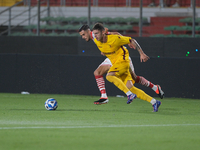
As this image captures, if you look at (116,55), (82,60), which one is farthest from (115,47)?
(82,60)

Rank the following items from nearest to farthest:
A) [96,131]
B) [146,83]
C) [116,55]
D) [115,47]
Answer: [96,131]
[115,47]
[116,55]
[146,83]

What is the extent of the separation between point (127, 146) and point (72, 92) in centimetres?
882

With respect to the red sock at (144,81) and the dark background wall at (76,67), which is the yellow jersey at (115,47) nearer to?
the red sock at (144,81)

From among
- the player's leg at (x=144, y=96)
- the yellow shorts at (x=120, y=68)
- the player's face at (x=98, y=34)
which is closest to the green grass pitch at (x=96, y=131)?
the player's leg at (x=144, y=96)

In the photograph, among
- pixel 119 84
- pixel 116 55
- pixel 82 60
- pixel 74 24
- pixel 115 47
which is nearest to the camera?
pixel 119 84

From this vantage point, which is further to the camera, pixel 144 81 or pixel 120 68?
pixel 144 81

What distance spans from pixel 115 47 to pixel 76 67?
516 cm

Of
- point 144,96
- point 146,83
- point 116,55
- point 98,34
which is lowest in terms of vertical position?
point 144,96

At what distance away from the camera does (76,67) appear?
13305mm

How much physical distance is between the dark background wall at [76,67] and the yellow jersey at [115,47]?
4.47m

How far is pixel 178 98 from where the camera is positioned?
12.5 metres

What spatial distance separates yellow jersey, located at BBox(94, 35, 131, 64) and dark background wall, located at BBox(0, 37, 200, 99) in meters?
4.47

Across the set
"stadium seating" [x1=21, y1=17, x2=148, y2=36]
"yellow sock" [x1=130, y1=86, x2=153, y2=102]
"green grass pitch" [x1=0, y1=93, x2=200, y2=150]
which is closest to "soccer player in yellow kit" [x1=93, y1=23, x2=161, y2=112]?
"yellow sock" [x1=130, y1=86, x2=153, y2=102]

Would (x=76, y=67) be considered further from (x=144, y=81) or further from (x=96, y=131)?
(x=96, y=131)
